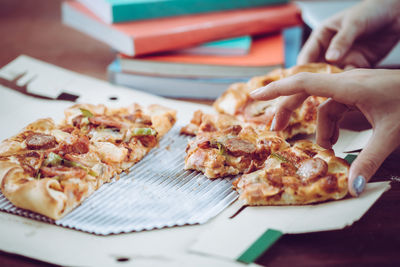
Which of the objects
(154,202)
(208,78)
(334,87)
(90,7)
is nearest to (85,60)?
(90,7)

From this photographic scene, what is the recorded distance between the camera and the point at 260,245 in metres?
1.20

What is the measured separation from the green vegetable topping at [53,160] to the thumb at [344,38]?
114 cm

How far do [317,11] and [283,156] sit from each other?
1385 millimetres

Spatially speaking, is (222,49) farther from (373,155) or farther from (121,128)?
(373,155)

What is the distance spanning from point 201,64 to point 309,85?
914 mm

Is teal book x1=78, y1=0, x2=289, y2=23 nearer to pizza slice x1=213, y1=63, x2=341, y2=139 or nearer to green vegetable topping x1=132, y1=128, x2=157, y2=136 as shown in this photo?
pizza slice x1=213, y1=63, x2=341, y2=139

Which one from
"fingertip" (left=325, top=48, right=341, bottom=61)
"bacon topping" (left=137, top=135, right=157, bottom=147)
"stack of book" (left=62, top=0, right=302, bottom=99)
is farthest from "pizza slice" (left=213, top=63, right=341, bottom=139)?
"bacon topping" (left=137, top=135, right=157, bottom=147)

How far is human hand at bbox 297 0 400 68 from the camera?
6.71 feet

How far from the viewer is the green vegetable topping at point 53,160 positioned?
4.79 feet

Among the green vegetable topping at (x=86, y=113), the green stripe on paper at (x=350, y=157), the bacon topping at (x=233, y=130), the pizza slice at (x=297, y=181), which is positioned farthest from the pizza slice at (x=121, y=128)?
the green stripe on paper at (x=350, y=157)

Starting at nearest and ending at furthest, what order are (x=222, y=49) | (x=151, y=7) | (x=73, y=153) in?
(x=73, y=153) → (x=222, y=49) → (x=151, y=7)

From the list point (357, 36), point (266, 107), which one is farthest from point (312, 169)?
point (357, 36)

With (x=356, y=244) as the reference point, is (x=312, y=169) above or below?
above

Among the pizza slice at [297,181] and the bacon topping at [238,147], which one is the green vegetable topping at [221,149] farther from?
the pizza slice at [297,181]
